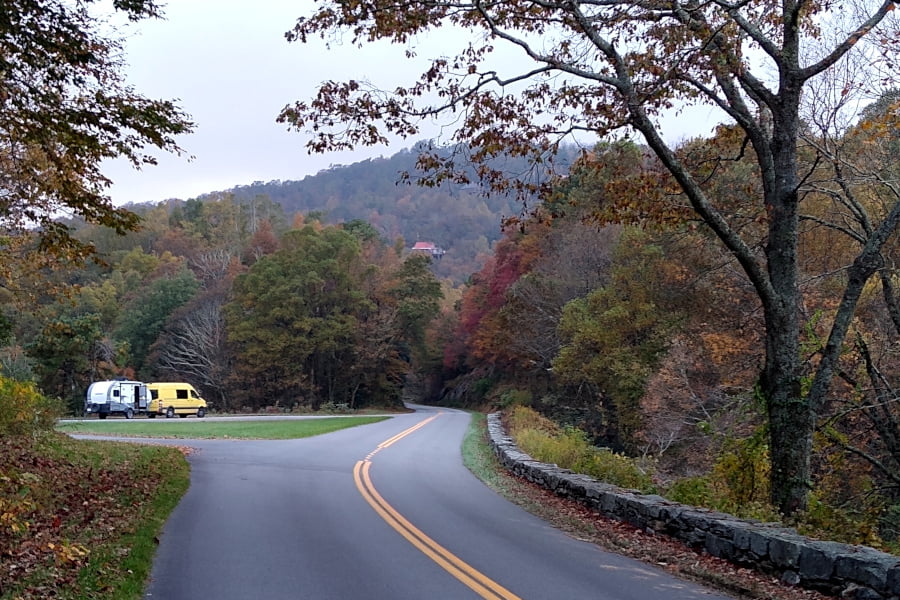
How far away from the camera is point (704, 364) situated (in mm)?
26703

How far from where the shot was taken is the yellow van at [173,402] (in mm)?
46531

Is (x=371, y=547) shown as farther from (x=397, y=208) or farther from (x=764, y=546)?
(x=397, y=208)

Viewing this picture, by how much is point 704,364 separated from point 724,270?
5896mm

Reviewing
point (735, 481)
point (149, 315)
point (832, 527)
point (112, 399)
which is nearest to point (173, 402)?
point (112, 399)

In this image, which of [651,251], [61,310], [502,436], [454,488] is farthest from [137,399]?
[454,488]

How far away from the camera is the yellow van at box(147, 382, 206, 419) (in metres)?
46.5

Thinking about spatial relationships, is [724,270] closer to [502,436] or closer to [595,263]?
[502,436]

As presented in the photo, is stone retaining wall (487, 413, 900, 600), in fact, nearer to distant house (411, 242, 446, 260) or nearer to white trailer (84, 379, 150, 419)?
white trailer (84, 379, 150, 419)

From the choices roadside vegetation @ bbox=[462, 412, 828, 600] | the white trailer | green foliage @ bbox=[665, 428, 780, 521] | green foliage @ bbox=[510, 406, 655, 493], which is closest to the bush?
roadside vegetation @ bbox=[462, 412, 828, 600]

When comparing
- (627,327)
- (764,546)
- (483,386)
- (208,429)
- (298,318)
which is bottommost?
(208,429)

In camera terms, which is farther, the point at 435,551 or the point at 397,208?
the point at 397,208

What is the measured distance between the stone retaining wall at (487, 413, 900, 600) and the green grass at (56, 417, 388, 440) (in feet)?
64.0

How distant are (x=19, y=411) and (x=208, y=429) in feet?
51.6

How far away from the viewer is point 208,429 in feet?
108
